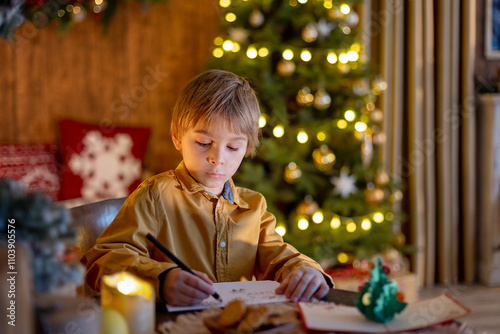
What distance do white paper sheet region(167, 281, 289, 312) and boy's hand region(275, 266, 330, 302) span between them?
0.02 meters

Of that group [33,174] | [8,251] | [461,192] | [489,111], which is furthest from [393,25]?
[8,251]

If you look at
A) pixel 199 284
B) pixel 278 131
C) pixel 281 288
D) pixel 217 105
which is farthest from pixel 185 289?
pixel 278 131

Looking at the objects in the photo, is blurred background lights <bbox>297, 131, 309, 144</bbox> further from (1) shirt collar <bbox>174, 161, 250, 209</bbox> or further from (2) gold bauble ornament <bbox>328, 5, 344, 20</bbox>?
(1) shirt collar <bbox>174, 161, 250, 209</bbox>

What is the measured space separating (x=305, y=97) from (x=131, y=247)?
69.6 inches

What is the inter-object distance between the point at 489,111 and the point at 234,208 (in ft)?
8.29

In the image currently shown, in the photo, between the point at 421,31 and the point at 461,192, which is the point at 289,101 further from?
the point at 461,192

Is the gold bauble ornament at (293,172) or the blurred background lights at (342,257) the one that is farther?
the blurred background lights at (342,257)

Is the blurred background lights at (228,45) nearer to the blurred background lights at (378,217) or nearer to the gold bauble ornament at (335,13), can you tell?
the gold bauble ornament at (335,13)

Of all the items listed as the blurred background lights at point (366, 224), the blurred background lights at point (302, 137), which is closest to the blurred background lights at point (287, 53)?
the blurred background lights at point (302, 137)

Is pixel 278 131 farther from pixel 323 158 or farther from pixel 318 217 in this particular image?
pixel 318 217

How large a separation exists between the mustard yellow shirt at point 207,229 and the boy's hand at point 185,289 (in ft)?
0.58

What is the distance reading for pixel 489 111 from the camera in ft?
10.4

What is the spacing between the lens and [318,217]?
2.53 metres

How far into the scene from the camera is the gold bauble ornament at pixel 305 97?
2.57 metres
